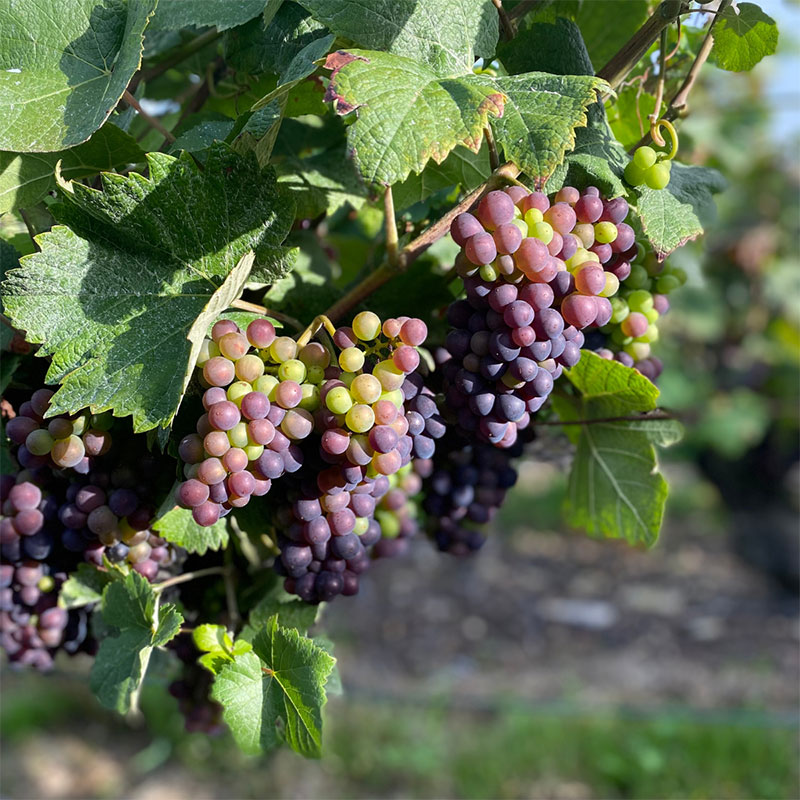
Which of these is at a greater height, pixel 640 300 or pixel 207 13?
pixel 207 13

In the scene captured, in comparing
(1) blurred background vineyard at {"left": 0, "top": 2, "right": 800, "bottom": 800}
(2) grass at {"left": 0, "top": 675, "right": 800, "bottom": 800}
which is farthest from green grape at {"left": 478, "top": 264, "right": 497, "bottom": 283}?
(2) grass at {"left": 0, "top": 675, "right": 800, "bottom": 800}

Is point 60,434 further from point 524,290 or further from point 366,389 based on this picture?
point 524,290

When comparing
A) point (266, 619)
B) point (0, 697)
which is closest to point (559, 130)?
point (266, 619)

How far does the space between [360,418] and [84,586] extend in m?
0.31

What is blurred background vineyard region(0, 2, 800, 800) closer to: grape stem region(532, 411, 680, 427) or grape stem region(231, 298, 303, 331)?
grape stem region(532, 411, 680, 427)

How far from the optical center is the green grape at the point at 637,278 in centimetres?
64

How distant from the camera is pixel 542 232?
0.52m

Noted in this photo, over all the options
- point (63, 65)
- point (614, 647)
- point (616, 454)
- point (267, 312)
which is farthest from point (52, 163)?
point (614, 647)

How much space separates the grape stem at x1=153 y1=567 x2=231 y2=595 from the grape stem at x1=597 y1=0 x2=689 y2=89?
505 mm

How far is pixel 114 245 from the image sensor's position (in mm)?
547

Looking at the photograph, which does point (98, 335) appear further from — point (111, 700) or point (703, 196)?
point (703, 196)

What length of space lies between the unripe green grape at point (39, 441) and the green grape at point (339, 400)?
218 mm

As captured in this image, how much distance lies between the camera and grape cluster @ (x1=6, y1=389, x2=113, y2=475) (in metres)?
Result: 0.58

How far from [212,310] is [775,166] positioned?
13.3ft
